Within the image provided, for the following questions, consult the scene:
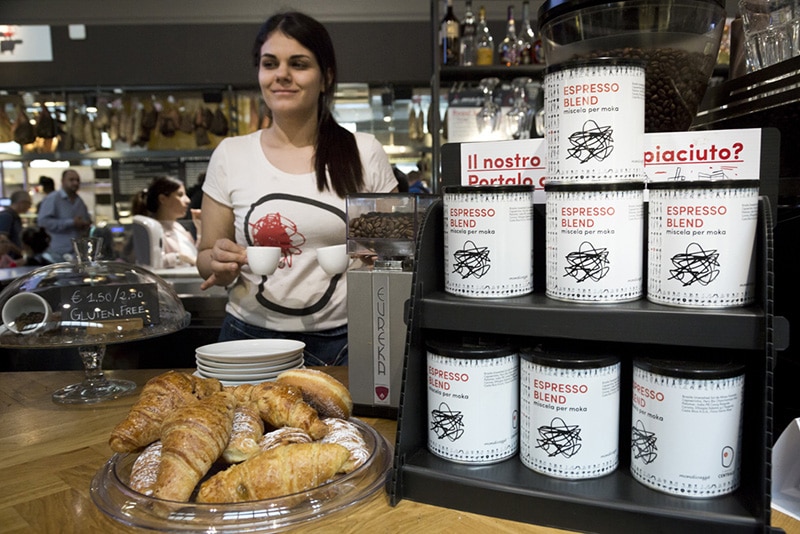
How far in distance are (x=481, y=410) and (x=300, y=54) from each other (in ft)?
4.70

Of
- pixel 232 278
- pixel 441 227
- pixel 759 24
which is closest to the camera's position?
pixel 441 227

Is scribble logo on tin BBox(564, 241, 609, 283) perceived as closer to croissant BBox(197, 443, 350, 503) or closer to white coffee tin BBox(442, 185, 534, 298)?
white coffee tin BBox(442, 185, 534, 298)

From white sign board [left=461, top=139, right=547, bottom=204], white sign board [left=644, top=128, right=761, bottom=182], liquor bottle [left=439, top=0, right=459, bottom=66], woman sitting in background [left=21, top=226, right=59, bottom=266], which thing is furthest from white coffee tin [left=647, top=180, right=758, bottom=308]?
woman sitting in background [left=21, top=226, right=59, bottom=266]

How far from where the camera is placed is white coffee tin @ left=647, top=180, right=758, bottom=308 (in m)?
0.76

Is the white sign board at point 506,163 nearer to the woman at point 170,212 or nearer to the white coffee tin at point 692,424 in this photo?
the white coffee tin at point 692,424

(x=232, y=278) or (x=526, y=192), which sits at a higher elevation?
(x=526, y=192)

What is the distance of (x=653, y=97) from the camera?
0.99 meters

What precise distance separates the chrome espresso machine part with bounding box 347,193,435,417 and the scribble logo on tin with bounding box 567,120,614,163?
0.38 metres

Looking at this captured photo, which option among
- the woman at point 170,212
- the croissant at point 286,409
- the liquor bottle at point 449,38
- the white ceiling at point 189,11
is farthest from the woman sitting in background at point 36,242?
the croissant at point 286,409

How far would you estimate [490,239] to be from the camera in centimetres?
86

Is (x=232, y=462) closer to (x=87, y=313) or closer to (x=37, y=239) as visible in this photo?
(x=87, y=313)

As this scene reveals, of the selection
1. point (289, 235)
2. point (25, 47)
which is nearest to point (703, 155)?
point (289, 235)

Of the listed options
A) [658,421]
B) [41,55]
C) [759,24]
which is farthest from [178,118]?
[658,421]

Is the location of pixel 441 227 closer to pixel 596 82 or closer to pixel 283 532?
pixel 596 82
